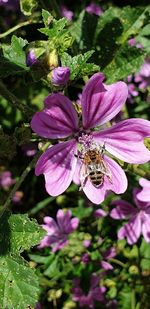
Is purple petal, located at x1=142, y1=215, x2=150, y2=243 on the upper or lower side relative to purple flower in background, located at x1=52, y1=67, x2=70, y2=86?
lower

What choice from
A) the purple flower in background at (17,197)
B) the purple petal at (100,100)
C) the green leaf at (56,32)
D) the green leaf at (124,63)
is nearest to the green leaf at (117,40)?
the green leaf at (124,63)

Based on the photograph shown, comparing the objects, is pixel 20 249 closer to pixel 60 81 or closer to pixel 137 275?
pixel 60 81

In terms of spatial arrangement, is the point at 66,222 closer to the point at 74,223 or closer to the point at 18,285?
the point at 74,223

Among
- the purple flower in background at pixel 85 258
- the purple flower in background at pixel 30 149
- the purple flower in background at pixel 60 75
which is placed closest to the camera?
the purple flower in background at pixel 60 75

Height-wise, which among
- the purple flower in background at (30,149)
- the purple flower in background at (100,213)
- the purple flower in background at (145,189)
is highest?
the purple flower in background at (30,149)

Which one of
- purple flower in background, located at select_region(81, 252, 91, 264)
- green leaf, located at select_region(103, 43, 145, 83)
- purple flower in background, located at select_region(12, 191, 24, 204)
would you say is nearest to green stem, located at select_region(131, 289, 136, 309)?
purple flower in background, located at select_region(81, 252, 91, 264)

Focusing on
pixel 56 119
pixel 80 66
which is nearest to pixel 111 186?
pixel 56 119

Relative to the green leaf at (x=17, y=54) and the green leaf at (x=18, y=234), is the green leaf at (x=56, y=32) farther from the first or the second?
the green leaf at (x=18, y=234)

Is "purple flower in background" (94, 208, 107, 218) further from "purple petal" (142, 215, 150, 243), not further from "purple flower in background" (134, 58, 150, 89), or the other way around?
"purple flower in background" (134, 58, 150, 89)
